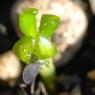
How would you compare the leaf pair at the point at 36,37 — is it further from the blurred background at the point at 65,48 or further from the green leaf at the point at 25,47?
the blurred background at the point at 65,48

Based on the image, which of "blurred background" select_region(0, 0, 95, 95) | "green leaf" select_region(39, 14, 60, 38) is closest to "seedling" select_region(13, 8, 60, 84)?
"green leaf" select_region(39, 14, 60, 38)

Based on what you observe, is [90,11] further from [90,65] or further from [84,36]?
[90,65]

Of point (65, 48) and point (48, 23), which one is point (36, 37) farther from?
point (65, 48)

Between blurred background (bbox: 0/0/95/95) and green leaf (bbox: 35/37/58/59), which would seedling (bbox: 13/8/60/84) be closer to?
green leaf (bbox: 35/37/58/59)

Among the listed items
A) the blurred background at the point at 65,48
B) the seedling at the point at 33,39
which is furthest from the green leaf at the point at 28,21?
the blurred background at the point at 65,48

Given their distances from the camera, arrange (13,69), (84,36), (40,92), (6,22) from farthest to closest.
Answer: (6,22) < (84,36) < (13,69) < (40,92)

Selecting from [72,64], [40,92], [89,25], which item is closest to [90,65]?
[72,64]

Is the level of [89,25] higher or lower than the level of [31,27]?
lower
